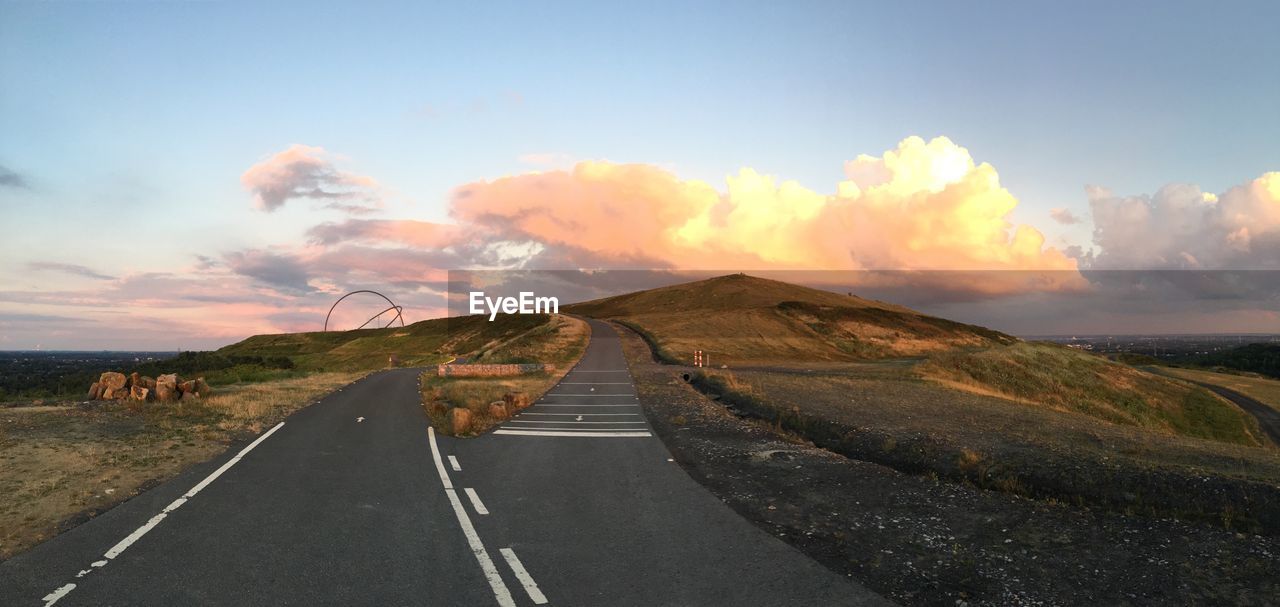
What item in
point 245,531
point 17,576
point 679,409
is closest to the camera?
point 17,576

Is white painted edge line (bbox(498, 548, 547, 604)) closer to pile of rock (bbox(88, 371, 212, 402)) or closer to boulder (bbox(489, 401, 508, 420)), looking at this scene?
boulder (bbox(489, 401, 508, 420))

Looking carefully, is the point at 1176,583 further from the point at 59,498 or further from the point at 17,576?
the point at 59,498

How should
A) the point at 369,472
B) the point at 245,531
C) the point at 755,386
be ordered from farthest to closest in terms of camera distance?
the point at 755,386 < the point at 369,472 < the point at 245,531

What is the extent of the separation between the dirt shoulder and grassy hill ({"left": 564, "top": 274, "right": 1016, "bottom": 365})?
3785 cm

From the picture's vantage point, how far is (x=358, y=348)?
404ft

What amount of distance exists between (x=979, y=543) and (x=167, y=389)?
28166mm

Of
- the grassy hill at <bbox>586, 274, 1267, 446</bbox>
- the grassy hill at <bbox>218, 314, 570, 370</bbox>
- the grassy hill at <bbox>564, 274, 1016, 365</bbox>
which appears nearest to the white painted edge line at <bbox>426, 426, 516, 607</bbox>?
the grassy hill at <bbox>586, 274, 1267, 446</bbox>

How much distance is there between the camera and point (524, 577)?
6.89 meters

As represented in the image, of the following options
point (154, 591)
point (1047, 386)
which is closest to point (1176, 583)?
point (154, 591)

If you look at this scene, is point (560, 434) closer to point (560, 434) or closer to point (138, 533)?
point (560, 434)

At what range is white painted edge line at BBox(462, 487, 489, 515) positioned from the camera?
9711 mm

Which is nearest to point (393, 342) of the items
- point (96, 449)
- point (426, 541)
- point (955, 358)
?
point (955, 358)

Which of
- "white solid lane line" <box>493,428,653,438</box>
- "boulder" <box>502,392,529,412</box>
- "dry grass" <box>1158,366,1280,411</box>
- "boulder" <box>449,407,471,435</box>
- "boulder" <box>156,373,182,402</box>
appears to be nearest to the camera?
"white solid lane line" <box>493,428,653,438</box>

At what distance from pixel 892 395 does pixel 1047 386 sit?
Result: 25.2 m
